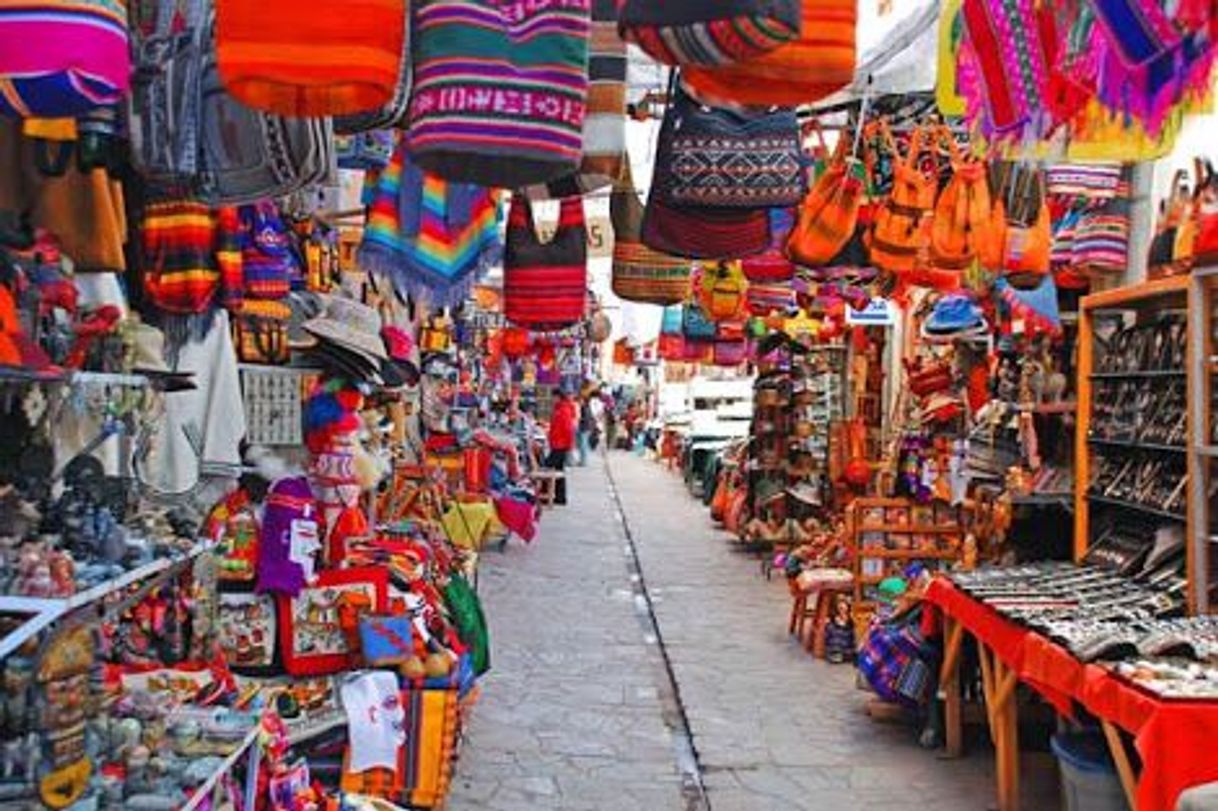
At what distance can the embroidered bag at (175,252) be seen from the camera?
4520mm

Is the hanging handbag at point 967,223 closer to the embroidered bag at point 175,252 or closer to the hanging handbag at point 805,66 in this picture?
the embroidered bag at point 175,252

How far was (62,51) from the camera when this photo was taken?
2154 mm

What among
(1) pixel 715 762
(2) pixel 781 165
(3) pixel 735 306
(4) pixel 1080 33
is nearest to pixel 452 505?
(3) pixel 735 306

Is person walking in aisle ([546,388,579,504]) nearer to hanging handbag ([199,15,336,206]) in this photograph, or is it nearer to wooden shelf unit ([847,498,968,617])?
wooden shelf unit ([847,498,968,617])

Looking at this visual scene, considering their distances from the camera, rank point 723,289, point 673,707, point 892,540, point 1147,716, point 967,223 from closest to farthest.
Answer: point 1147,716, point 967,223, point 673,707, point 723,289, point 892,540

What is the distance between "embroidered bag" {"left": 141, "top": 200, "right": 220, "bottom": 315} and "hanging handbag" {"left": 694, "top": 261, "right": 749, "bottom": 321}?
4.52 metres

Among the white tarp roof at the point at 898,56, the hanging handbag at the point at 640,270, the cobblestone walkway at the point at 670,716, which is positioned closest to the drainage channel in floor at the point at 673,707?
the cobblestone walkway at the point at 670,716

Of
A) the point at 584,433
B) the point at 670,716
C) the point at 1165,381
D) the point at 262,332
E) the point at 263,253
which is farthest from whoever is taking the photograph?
the point at 584,433

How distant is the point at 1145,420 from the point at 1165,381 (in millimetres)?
199

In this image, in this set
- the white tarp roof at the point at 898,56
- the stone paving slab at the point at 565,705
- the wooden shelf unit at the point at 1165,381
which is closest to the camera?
the white tarp roof at the point at 898,56

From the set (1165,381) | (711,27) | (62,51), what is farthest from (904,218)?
(62,51)

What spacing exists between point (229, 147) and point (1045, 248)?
14.2ft

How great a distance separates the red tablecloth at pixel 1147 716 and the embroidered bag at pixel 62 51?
3367mm

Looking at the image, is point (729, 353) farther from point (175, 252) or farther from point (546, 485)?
point (175, 252)
